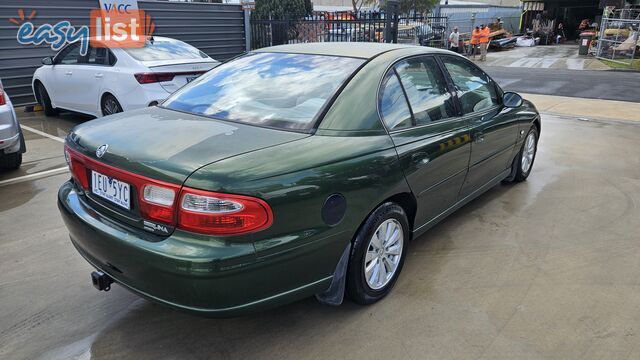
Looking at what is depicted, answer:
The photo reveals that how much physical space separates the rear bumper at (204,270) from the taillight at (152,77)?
4.52m

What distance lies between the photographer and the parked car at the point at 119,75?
6.70 meters

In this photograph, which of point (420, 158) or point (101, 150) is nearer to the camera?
point (101, 150)

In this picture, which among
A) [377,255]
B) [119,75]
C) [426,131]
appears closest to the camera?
[377,255]

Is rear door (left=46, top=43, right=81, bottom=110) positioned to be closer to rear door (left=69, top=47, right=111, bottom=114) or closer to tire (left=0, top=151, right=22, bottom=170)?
rear door (left=69, top=47, right=111, bottom=114)

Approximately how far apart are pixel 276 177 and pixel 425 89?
165cm

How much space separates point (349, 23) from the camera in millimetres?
12734

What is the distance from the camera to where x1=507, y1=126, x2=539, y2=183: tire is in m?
5.07

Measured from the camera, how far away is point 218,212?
2.15 meters

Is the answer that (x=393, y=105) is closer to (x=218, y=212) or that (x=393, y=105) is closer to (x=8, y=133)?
(x=218, y=212)

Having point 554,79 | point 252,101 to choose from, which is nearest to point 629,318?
point 252,101

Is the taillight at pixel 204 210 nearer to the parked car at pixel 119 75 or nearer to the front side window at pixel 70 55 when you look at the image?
the parked car at pixel 119 75

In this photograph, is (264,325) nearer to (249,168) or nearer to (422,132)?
(249,168)

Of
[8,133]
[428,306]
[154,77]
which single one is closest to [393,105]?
[428,306]

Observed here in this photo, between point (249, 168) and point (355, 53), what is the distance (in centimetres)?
146
